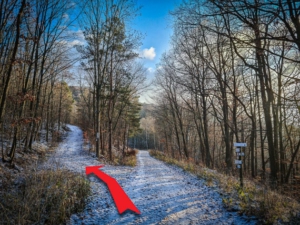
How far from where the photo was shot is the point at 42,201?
14.2 feet

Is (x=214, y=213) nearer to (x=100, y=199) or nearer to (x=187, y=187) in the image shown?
(x=187, y=187)

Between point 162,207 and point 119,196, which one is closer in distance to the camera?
point 162,207

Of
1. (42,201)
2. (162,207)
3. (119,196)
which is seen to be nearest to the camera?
(42,201)

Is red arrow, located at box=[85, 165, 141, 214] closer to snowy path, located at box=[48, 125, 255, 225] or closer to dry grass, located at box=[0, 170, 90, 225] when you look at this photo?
snowy path, located at box=[48, 125, 255, 225]

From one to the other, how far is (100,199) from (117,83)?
1175 cm

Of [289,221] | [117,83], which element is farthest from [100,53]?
[289,221]

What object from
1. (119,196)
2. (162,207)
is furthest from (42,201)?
(162,207)

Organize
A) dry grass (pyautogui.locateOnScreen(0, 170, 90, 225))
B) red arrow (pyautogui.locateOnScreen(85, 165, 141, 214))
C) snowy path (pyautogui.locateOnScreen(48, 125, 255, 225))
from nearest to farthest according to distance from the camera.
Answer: dry grass (pyautogui.locateOnScreen(0, 170, 90, 225)) → snowy path (pyautogui.locateOnScreen(48, 125, 255, 225)) → red arrow (pyautogui.locateOnScreen(85, 165, 141, 214))

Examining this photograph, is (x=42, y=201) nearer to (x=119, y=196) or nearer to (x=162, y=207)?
(x=119, y=196)

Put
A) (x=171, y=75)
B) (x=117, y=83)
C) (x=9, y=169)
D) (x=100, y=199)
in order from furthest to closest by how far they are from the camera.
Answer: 1. (x=171, y=75)
2. (x=117, y=83)
3. (x=9, y=169)
4. (x=100, y=199)

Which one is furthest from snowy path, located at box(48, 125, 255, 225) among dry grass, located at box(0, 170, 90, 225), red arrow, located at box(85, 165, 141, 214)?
dry grass, located at box(0, 170, 90, 225)

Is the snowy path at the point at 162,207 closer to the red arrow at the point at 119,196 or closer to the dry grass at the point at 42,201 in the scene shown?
the red arrow at the point at 119,196

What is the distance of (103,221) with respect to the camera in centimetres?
403

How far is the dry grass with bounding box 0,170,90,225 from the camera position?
3589 mm
